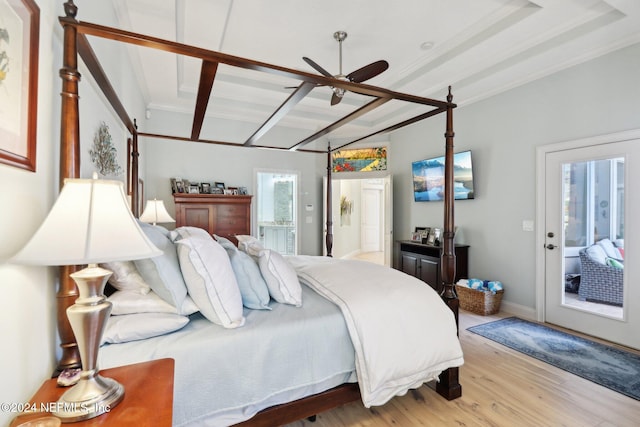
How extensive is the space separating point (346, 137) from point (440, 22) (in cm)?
330

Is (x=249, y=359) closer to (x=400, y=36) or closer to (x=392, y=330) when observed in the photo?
(x=392, y=330)

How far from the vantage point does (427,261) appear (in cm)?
447

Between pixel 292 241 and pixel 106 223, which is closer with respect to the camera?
pixel 106 223

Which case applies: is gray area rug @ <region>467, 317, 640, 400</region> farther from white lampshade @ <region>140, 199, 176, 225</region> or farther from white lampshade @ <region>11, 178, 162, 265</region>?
white lampshade @ <region>140, 199, 176, 225</region>

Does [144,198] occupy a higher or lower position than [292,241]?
higher

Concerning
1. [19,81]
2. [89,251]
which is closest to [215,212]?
[19,81]

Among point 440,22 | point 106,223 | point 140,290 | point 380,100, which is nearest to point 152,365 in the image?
point 140,290

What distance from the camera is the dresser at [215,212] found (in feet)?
14.5

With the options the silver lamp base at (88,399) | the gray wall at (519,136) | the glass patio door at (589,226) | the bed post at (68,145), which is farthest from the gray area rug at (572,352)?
the bed post at (68,145)

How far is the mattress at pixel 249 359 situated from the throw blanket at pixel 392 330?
0.09 metres

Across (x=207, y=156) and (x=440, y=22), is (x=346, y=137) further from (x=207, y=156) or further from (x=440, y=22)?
(x=440, y=22)

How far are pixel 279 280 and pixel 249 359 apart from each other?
491mm

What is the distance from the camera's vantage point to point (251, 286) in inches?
68.9

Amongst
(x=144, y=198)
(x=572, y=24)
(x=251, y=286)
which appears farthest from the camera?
(x=144, y=198)
